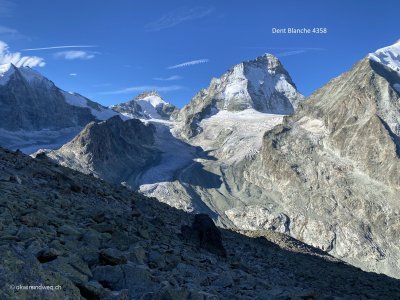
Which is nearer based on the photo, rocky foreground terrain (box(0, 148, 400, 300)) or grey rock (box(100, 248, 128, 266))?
rocky foreground terrain (box(0, 148, 400, 300))

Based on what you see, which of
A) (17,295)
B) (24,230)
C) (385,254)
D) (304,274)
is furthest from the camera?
(385,254)

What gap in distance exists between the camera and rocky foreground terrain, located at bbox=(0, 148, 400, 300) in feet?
31.5

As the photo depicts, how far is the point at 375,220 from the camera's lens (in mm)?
185625

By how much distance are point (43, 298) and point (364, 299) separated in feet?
65.4

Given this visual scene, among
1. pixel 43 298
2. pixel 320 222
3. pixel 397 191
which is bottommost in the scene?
pixel 43 298

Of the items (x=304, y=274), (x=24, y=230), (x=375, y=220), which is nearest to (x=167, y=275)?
(x=24, y=230)

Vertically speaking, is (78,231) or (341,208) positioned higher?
(341,208)

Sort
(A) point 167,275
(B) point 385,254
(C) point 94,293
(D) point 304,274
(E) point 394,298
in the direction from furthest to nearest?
(B) point 385,254 < (D) point 304,274 < (E) point 394,298 < (A) point 167,275 < (C) point 94,293

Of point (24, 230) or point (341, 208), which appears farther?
point (341, 208)

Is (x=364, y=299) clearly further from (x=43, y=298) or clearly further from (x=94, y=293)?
(x=43, y=298)

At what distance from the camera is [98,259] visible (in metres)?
12.6

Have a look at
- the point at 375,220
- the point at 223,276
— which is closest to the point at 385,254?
the point at 375,220

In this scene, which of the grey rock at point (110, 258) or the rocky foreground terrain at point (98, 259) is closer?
the rocky foreground terrain at point (98, 259)

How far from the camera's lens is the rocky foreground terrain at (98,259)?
9.61 m
